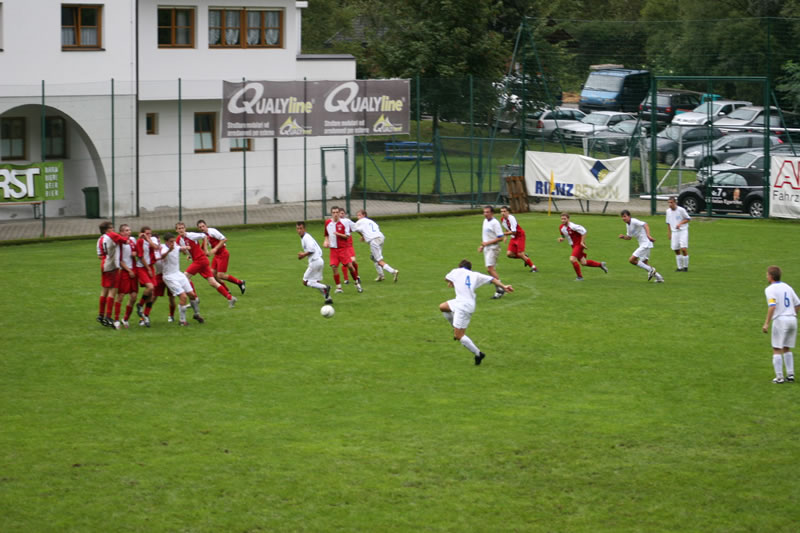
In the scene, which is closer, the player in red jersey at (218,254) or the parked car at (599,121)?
the player in red jersey at (218,254)

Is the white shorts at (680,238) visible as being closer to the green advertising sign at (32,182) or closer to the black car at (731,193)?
the black car at (731,193)

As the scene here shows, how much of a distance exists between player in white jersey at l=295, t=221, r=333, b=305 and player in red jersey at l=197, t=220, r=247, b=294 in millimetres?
1674

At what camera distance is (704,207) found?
3841 cm

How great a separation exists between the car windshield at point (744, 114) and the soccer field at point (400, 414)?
27.7 metres

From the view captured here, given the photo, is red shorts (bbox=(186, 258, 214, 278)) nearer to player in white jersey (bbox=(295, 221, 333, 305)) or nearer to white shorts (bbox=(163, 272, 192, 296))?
white shorts (bbox=(163, 272, 192, 296))

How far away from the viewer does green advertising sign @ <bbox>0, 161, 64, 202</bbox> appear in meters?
32.2

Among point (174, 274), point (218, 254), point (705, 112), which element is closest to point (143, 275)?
point (174, 274)

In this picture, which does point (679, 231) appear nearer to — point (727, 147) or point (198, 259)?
point (198, 259)

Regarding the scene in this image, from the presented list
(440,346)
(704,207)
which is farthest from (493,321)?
(704,207)

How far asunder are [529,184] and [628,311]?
64.9 ft

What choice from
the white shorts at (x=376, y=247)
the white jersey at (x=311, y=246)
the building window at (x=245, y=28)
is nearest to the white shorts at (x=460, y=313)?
the white jersey at (x=311, y=246)

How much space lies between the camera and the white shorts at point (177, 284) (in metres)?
20.1

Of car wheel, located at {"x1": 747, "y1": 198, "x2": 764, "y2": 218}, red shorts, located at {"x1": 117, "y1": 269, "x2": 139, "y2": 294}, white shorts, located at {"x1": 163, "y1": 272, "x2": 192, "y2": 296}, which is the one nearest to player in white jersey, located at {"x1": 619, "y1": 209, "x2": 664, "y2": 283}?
white shorts, located at {"x1": 163, "y1": 272, "x2": 192, "y2": 296}

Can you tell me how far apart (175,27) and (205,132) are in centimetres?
404
